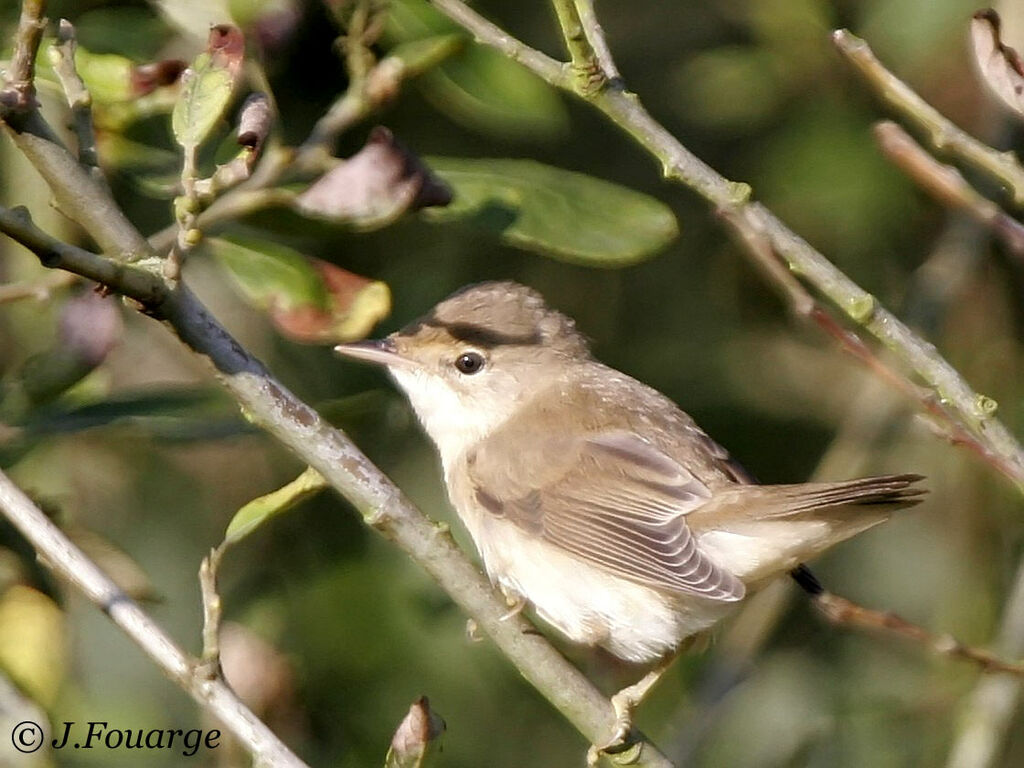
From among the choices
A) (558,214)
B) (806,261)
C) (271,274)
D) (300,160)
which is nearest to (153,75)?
(300,160)

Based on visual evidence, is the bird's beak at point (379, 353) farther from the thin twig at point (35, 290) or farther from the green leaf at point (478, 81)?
the thin twig at point (35, 290)

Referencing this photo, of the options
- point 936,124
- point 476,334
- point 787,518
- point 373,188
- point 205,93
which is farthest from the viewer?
point 476,334

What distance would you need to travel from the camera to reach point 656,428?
12.2 ft

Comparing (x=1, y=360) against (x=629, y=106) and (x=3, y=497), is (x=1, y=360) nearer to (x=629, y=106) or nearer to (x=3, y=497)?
(x=3, y=497)

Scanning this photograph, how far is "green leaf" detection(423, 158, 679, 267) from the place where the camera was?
2930mm

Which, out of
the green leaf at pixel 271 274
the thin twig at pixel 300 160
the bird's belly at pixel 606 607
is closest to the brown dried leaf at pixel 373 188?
the thin twig at pixel 300 160

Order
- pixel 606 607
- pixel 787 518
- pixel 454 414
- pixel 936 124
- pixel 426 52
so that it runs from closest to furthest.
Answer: pixel 936 124 → pixel 426 52 → pixel 787 518 → pixel 606 607 → pixel 454 414

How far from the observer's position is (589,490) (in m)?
3.60

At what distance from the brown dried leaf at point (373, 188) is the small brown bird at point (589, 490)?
735 millimetres

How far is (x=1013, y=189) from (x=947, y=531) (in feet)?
8.56

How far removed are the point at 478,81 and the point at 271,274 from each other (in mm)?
690

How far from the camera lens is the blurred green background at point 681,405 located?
13.2 ft

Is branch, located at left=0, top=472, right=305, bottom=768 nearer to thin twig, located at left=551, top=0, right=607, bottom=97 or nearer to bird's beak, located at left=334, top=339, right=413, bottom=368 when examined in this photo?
thin twig, located at left=551, top=0, right=607, bottom=97

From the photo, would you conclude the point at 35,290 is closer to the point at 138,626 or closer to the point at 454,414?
the point at 138,626
